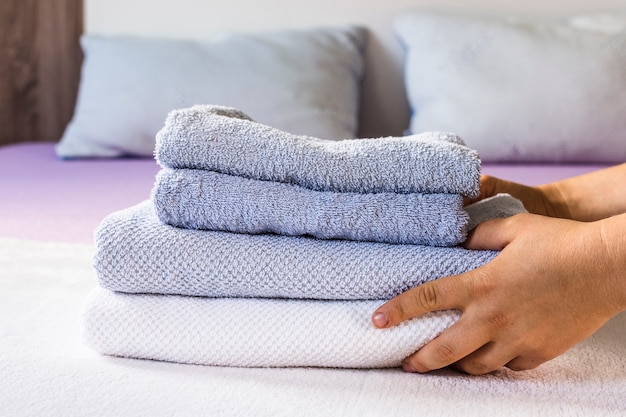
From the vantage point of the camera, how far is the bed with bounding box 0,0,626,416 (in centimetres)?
62

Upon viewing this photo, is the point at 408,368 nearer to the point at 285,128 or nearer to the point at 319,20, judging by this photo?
the point at 285,128

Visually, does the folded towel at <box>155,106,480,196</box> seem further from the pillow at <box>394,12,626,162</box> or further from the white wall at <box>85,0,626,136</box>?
the white wall at <box>85,0,626,136</box>

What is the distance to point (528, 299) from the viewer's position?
2.14 ft

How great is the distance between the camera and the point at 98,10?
2170mm

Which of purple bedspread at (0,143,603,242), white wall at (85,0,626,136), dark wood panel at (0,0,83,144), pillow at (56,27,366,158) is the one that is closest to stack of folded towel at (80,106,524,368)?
purple bedspread at (0,143,603,242)

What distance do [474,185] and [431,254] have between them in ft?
0.26

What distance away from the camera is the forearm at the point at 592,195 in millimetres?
949

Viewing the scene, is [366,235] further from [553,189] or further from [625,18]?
[625,18]

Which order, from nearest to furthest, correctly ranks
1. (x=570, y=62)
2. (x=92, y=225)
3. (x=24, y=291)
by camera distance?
1. (x=24, y=291)
2. (x=92, y=225)
3. (x=570, y=62)

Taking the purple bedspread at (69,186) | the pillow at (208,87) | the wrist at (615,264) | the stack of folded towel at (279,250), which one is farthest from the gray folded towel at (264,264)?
the pillow at (208,87)

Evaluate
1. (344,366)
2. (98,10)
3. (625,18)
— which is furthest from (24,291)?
(625,18)

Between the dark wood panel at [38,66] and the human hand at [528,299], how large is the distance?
1.83m

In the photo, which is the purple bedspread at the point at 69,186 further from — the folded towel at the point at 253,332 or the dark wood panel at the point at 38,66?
the folded towel at the point at 253,332

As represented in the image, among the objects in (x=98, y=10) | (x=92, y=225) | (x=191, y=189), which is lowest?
(x=92, y=225)
